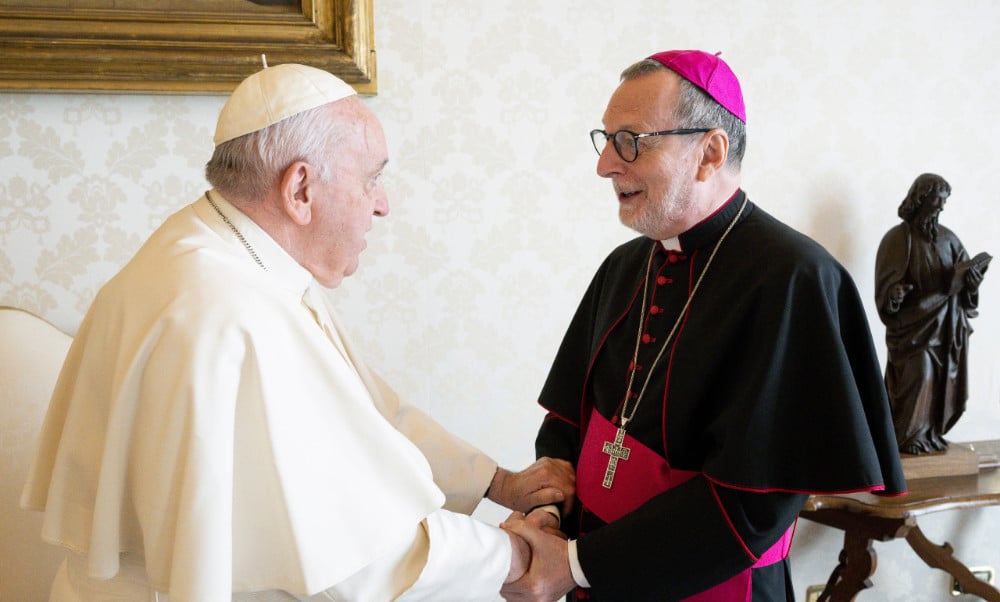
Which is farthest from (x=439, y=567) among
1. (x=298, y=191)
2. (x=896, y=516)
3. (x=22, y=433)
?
(x=896, y=516)

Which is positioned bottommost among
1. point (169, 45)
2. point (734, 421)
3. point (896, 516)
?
point (896, 516)

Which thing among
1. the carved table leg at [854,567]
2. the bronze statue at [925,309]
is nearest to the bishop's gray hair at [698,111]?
the bronze statue at [925,309]

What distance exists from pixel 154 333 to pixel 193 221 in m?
0.32

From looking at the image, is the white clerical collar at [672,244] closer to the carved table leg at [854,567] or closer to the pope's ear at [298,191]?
the pope's ear at [298,191]

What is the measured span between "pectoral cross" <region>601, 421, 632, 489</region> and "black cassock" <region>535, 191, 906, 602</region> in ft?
0.04

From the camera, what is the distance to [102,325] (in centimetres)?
169

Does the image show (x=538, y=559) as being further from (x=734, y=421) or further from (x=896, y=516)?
(x=896, y=516)

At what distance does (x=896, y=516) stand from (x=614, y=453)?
4.64ft

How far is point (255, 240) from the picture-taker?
180 centimetres

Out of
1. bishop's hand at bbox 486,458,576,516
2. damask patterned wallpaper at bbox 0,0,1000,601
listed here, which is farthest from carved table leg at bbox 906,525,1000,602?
bishop's hand at bbox 486,458,576,516

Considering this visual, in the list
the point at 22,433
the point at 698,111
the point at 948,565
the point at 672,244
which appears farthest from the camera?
the point at 948,565

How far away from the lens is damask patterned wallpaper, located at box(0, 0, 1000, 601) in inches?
107

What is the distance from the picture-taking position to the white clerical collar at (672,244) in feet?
6.60

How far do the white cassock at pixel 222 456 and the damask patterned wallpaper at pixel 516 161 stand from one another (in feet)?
3.54
